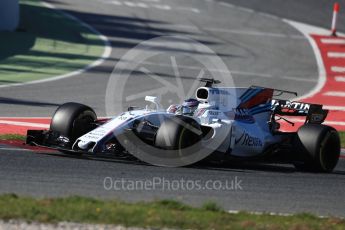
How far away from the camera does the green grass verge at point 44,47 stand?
74.3 ft

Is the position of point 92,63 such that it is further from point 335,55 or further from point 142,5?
point 142,5

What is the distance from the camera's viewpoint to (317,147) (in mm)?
12375

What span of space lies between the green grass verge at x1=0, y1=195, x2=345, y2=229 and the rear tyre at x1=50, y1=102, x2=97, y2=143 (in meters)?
2.90

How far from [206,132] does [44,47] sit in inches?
597

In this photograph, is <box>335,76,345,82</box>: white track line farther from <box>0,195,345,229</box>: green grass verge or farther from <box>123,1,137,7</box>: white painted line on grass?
<box>0,195,345,229</box>: green grass verge

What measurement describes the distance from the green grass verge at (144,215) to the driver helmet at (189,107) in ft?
10.3

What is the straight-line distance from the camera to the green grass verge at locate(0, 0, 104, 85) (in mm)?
22656

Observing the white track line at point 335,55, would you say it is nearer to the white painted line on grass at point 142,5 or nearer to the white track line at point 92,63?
the white track line at point 92,63

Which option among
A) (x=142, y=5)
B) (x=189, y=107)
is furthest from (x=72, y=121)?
(x=142, y=5)

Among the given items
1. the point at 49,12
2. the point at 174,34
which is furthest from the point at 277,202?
the point at 49,12

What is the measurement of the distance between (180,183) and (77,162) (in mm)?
1502

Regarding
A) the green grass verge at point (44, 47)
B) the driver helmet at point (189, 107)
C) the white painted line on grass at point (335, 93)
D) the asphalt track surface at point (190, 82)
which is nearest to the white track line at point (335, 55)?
the asphalt track surface at point (190, 82)

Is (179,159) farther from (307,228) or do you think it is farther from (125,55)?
(125,55)

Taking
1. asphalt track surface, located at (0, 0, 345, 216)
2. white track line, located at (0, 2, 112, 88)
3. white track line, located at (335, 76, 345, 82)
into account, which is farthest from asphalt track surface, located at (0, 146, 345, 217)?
white track line, located at (335, 76, 345, 82)
